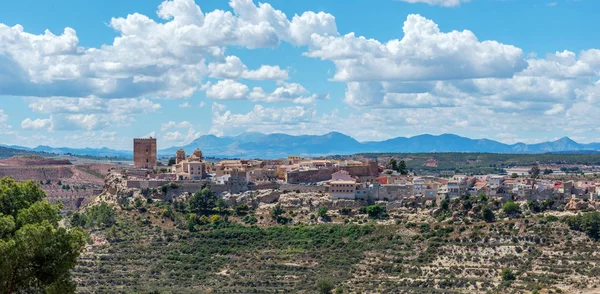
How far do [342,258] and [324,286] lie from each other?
31.9 feet

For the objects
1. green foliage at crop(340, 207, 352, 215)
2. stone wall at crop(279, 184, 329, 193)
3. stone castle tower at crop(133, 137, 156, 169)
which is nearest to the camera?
green foliage at crop(340, 207, 352, 215)

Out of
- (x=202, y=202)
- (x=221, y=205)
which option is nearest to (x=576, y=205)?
(x=221, y=205)

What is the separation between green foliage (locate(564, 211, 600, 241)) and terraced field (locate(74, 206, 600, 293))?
588 mm

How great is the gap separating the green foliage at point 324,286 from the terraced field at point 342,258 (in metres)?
0.73

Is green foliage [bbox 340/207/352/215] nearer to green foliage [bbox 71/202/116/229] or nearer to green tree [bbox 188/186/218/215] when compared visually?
green tree [bbox 188/186/218/215]

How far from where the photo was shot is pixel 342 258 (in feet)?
225

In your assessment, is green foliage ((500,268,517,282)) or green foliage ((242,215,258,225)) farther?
green foliage ((242,215,258,225))

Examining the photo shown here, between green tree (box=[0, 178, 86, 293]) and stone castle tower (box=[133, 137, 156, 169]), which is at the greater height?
stone castle tower (box=[133, 137, 156, 169])

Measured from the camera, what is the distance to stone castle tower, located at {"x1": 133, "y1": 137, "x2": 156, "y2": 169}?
341 feet

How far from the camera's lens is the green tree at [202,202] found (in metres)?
79.9

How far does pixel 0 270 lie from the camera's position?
28547mm

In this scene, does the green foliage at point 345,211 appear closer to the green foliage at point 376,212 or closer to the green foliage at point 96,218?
the green foliage at point 376,212

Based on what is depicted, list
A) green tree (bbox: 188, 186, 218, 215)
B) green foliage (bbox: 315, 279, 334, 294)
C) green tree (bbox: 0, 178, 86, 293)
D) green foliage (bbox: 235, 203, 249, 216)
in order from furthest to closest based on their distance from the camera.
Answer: green foliage (bbox: 235, 203, 249, 216)
green tree (bbox: 188, 186, 218, 215)
green foliage (bbox: 315, 279, 334, 294)
green tree (bbox: 0, 178, 86, 293)

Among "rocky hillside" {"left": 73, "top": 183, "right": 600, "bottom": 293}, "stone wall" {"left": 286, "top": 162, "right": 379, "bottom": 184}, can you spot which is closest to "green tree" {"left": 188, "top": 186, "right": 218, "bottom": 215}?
"rocky hillside" {"left": 73, "top": 183, "right": 600, "bottom": 293}
